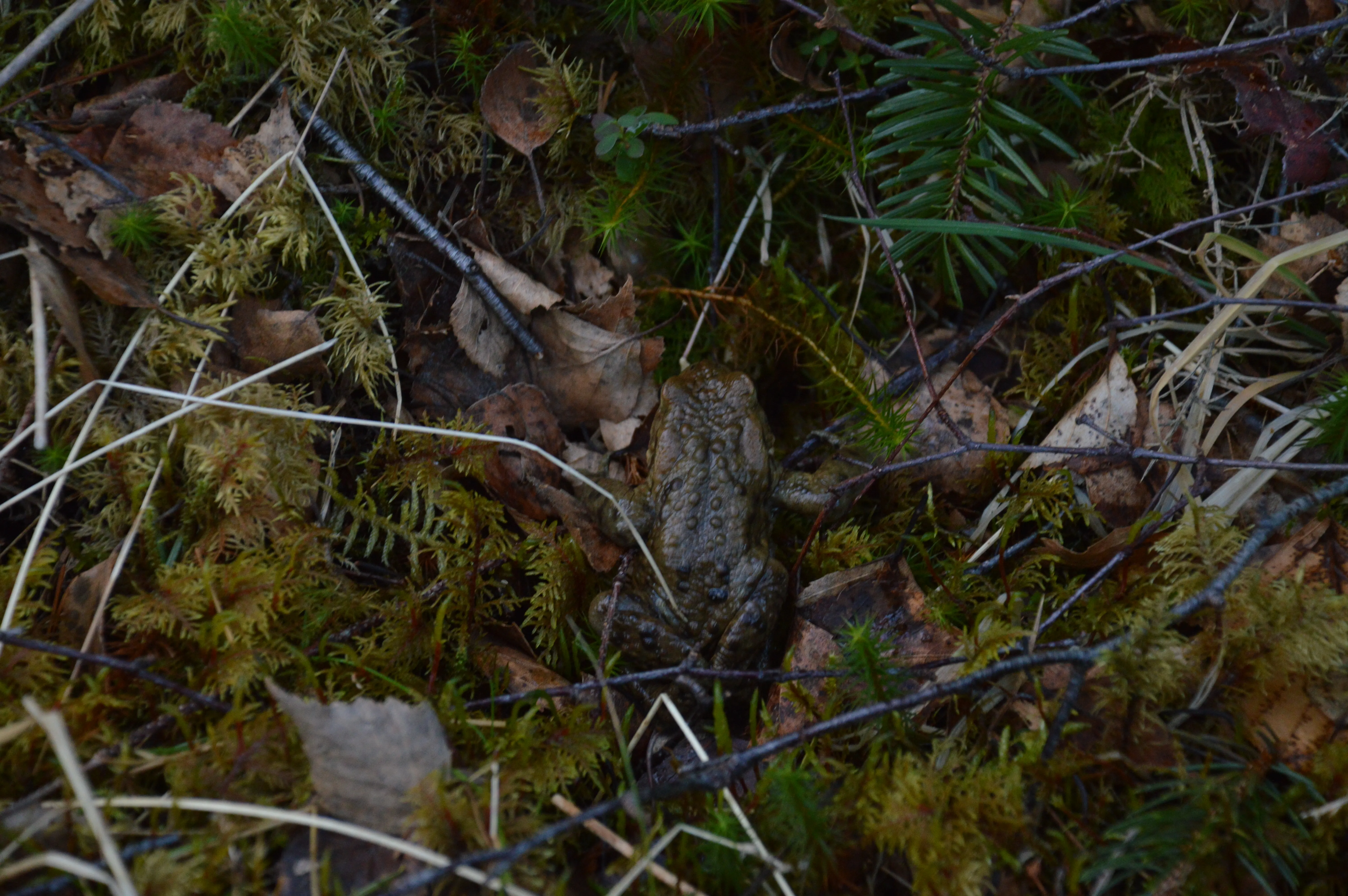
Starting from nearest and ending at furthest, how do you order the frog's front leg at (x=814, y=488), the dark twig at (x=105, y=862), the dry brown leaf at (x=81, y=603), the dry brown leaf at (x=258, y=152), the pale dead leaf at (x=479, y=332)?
the dark twig at (x=105, y=862) → the dry brown leaf at (x=81, y=603) → the dry brown leaf at (x=258, y=152) → the pale dead leaf at (x=479, y=332) → the frog's front leg at (x=814, y=488)

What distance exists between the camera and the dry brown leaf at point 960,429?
12.2 ft

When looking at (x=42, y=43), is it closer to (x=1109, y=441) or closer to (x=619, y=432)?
(x=619, y=432)

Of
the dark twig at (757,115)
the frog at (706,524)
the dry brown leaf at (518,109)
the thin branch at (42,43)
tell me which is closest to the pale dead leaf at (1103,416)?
the frog at (706,524)

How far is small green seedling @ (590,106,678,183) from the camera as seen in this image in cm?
367

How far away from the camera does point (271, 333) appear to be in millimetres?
3520

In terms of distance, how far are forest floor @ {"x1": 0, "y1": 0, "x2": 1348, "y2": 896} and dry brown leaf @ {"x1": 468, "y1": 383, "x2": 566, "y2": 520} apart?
23 millimetres

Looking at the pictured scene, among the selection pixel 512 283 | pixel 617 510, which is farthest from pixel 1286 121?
pixel 512 283

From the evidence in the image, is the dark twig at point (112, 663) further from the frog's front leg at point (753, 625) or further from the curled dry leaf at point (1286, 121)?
the curled dry leaf at point (1286, 121)

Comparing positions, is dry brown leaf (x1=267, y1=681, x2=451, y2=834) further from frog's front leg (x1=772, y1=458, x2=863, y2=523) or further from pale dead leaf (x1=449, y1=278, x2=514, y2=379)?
frog's front leg (x1=772, y1=458, x2=863, y2=523)

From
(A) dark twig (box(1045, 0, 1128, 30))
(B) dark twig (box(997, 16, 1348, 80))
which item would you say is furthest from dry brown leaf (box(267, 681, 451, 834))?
(A) dark twig (box(1045, 0, 1128, 30))

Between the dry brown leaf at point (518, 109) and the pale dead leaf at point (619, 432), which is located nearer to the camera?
the dry brown leaf at point (518, 109)

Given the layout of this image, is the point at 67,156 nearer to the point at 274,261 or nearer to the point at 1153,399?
A: the point at 274,261

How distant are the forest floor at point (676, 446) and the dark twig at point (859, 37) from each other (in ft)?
0.11

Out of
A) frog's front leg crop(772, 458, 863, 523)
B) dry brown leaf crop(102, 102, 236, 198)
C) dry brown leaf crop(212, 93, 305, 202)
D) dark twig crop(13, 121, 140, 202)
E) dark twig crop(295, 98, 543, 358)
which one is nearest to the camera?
dark twig crop(13, 121, 140, 202)
